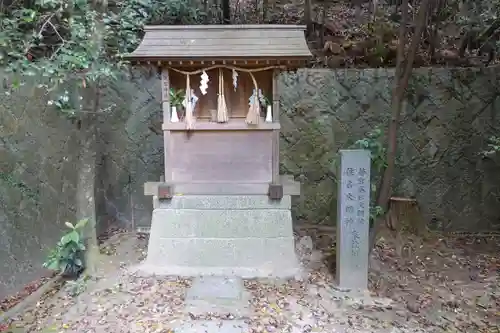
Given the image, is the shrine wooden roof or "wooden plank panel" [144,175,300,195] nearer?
the shrine wooden roof

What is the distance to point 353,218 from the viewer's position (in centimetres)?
509

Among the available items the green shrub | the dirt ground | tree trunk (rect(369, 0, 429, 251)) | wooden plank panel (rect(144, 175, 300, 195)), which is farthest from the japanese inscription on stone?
the green shrub

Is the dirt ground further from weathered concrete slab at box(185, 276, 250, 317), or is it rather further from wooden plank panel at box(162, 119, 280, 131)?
wooden plank panel at box(162, 119, 280, 131)

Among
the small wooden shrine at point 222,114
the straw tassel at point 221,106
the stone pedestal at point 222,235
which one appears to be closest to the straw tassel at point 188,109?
the small wooden shrine at point 222,114

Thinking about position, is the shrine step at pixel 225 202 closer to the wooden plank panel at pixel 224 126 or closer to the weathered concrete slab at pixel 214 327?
the wooden plank panel at pixel 224 126

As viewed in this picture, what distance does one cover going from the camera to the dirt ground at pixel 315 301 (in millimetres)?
4277

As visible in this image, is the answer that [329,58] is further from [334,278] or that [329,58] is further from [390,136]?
[334,278]

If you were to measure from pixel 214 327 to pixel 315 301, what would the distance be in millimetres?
1256

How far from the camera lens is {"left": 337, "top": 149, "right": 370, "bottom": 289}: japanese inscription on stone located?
504 cm

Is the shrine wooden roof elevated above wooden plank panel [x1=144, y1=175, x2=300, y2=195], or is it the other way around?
the shrine wooden roof

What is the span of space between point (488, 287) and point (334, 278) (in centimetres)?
190

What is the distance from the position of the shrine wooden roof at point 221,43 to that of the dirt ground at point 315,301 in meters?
2.74

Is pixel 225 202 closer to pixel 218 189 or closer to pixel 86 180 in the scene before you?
A: pixel 218 189

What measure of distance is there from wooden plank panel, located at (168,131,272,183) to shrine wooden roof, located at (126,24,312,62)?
102 cm
